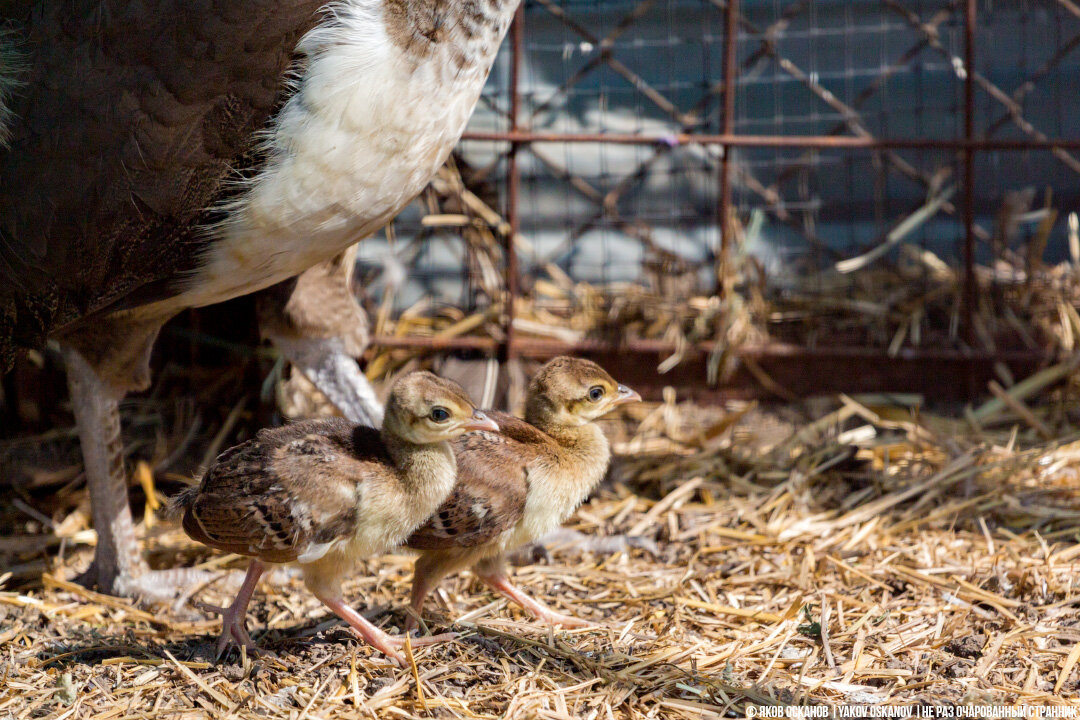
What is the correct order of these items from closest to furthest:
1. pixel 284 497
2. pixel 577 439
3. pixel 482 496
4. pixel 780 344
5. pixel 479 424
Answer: pixel 284 497
pixel 479 424
pixel 482 496
pixel 577 439
pixel 780 344

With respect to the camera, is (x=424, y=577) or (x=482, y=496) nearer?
(x=482, y=496)

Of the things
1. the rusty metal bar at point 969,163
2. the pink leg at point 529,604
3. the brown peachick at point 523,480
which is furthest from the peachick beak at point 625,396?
the rusty metal bar at point 969,163

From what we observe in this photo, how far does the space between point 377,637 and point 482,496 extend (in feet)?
1.38

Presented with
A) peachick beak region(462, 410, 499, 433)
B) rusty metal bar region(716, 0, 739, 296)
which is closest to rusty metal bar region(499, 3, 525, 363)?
rusty metal bar region(716, 0, 739, 296)

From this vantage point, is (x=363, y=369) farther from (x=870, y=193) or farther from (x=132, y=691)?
(x=870, y=193)

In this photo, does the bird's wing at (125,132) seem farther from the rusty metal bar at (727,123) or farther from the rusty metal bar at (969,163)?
the rusty metal bar at (969,163)

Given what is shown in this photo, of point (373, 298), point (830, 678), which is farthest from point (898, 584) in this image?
point (373, 298)

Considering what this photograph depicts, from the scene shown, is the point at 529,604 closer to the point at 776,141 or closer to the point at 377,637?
the point at 377,637

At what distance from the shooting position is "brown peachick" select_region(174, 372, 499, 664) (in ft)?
7.76

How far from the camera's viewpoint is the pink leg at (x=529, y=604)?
9.08 ft

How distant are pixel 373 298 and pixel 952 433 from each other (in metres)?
2.54

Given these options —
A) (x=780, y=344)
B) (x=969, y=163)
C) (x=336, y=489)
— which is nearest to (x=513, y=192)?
(x=780, y=344)

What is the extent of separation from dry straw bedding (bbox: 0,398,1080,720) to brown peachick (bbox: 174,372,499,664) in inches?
10.9

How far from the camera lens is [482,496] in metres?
2.56
